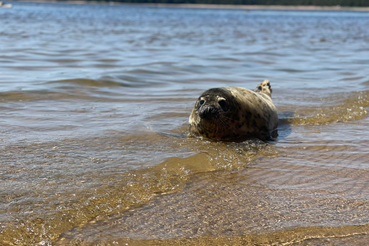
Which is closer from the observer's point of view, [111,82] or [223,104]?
[223,104]

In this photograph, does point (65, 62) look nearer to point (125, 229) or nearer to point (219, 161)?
point (219, 161)

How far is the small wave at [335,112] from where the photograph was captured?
5.93 meters

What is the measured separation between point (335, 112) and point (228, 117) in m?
2.28

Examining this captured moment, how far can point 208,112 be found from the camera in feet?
15.0

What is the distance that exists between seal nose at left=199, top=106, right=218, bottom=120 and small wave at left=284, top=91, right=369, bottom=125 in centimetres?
163

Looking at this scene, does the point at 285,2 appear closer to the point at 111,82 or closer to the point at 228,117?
the point at 111,82

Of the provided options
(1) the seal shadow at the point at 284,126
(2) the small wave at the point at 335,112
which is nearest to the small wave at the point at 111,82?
(1) the seal shadow at the point at 284,126

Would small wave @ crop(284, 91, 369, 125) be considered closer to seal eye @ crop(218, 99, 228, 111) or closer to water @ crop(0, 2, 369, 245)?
water @ crop(0, 2, 369, 245)

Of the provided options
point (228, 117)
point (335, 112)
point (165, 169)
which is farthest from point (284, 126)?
point (165, 169)

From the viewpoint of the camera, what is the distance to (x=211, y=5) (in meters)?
134

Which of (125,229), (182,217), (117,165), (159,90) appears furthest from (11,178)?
(159,90)

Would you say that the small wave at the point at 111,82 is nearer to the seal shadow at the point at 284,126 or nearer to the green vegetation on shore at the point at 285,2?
the seal shadow at the point at 284,126

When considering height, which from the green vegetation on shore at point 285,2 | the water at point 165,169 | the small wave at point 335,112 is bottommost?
the small wave at point 335,112

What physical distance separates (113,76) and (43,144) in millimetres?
4794
